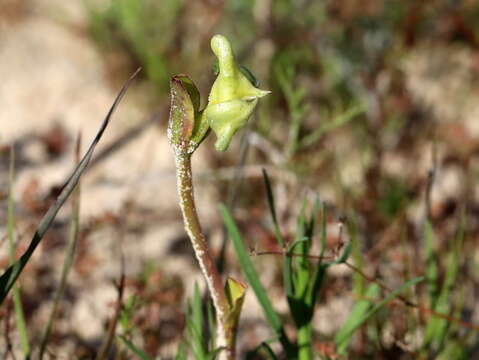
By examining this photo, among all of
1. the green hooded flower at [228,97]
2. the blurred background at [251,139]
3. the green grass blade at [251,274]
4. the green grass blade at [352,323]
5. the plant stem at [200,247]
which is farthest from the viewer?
the blurred background at [251,139]

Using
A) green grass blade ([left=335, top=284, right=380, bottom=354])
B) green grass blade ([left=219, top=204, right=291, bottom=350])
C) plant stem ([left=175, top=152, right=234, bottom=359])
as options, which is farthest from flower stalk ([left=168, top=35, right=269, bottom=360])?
green grass blade ([left=335, top=284, right=380, bottom=354])

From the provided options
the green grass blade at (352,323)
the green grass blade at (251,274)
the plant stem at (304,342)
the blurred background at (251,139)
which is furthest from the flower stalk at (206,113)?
the blurred background at (251,139)

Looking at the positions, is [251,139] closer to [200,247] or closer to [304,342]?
[304,342]

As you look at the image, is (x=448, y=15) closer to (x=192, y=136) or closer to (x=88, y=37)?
(x=88, y=37)

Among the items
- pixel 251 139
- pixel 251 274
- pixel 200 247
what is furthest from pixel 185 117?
pixel 251 139

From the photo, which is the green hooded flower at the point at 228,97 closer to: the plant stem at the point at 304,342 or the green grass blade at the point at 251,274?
the green grass blade at the point at 251,274

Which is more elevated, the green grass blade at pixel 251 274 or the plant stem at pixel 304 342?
the green grass blade at pixel 251 274

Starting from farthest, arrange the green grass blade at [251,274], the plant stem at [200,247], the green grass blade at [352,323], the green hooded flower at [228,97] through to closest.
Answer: the green grass blade at [352,323] < the green grass blade at [251,274] < the plant stem at [200,247] < the green hooded flower at [228,97]

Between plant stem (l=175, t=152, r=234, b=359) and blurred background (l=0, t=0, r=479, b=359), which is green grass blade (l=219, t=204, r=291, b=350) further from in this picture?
blurred background (l=0, t=0, r=479, b=359)

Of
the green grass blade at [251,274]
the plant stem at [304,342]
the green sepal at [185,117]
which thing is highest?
the green sepal at [185,117]
